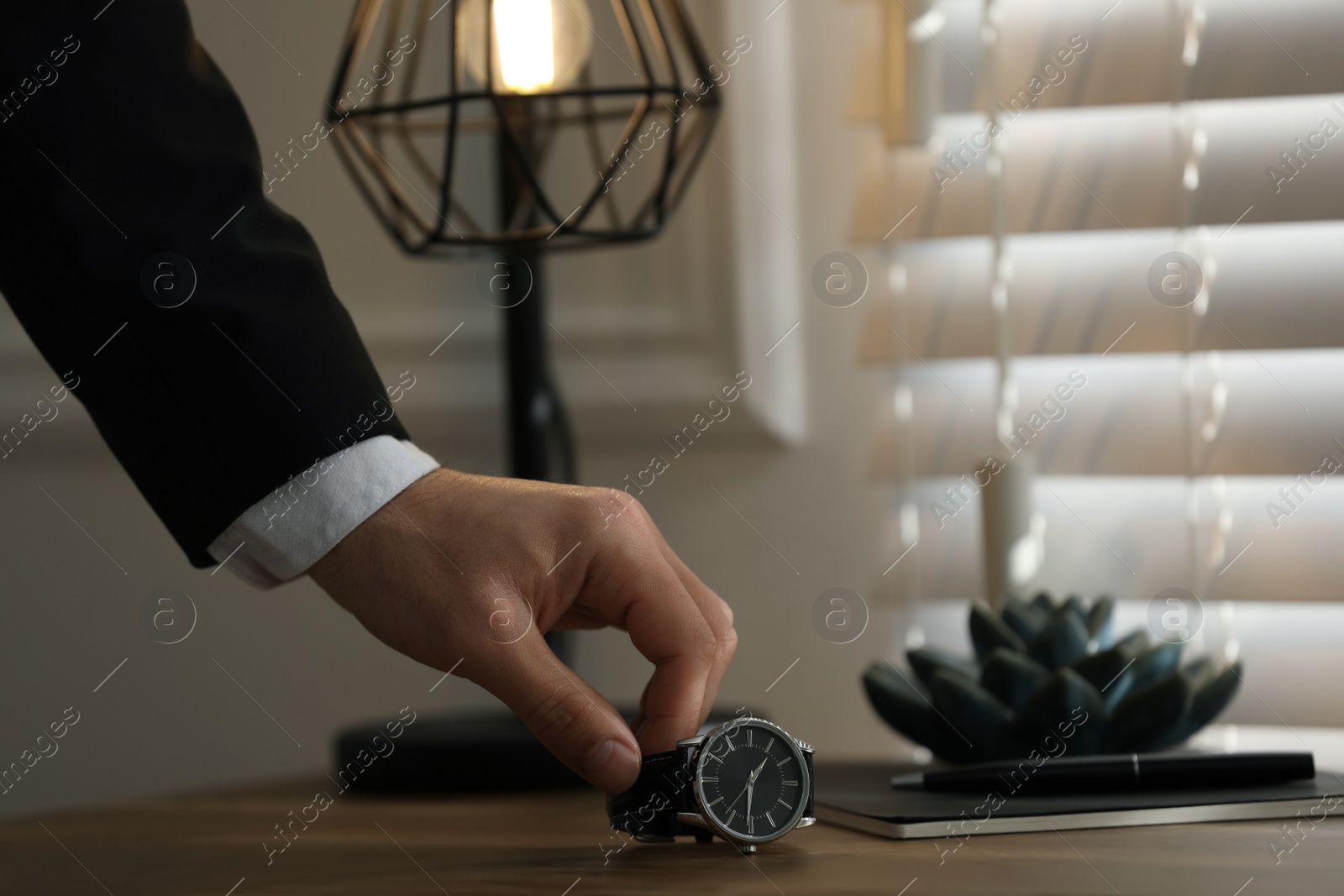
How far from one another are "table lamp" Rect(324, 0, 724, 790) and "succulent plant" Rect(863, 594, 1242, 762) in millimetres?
266

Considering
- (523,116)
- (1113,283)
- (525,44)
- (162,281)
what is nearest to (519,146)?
(525,44)

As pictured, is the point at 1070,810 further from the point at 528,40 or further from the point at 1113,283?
the point at 528,40


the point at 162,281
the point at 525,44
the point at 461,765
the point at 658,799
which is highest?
the point at 525,44

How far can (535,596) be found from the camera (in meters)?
0.67

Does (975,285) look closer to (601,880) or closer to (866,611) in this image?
(866,611)

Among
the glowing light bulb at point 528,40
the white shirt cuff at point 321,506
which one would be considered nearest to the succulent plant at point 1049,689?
the white shirt cuff at point 321,506

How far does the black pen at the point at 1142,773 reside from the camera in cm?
70

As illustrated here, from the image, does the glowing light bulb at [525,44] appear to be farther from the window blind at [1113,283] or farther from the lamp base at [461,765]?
the lamp base at [461,765]

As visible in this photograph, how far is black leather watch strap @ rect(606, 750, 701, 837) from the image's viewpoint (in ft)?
2.07

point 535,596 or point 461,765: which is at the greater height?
Result: point 535,596

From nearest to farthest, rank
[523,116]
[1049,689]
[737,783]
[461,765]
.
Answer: [737,783] < [1049,689] < [461,765] < [523,116]

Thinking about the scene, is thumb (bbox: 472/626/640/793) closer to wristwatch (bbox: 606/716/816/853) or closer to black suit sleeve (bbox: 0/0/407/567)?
wristwatch (bbox: 606/716/816/853)

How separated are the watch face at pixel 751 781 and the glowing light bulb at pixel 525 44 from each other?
52 cm

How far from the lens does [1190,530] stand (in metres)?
1.00
